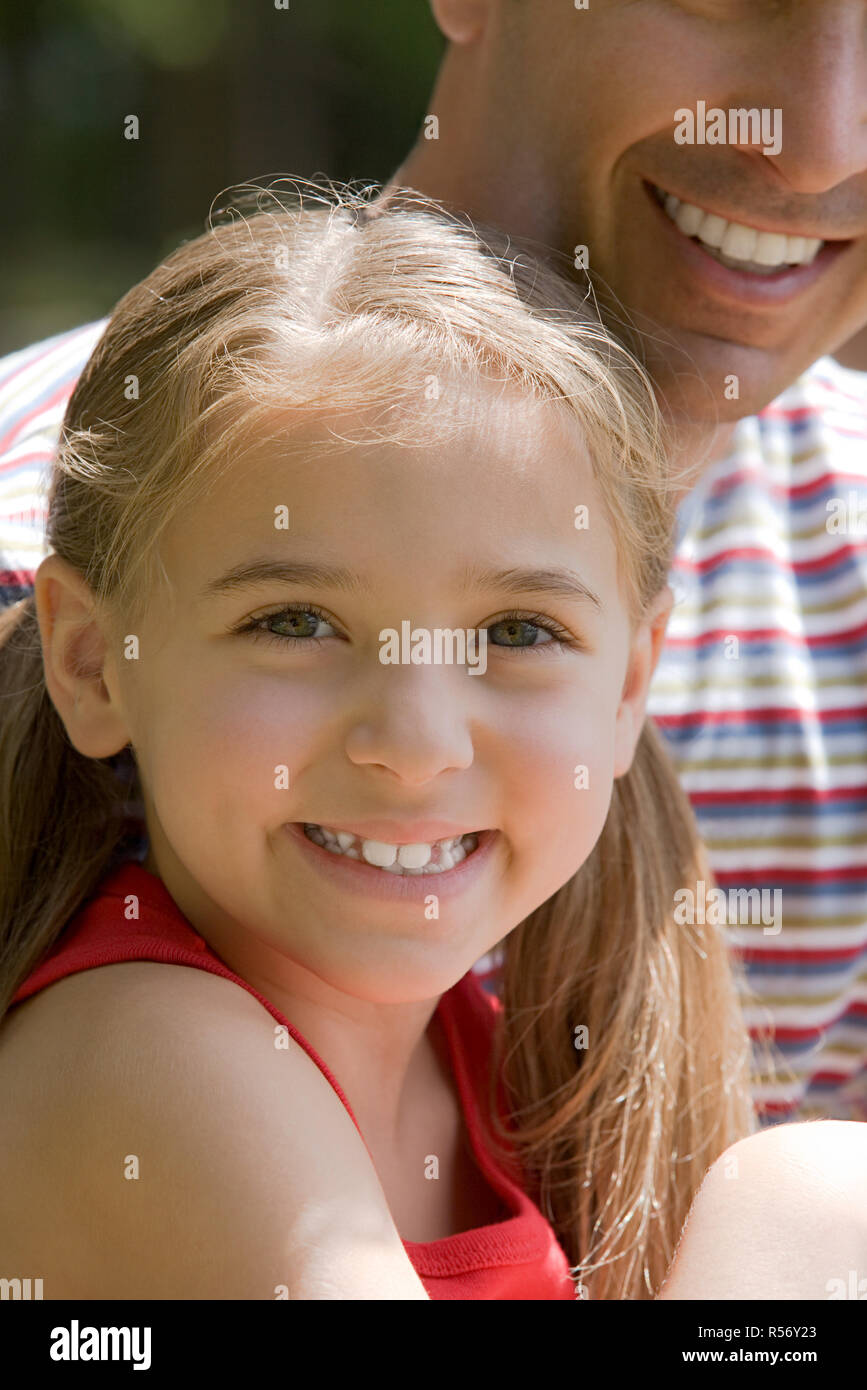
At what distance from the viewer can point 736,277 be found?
2.03 meters

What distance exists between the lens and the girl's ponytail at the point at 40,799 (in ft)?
5.35

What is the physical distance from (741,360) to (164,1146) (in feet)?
4.06

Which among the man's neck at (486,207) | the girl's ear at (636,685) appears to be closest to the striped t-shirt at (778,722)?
the man's neck at (486,207)

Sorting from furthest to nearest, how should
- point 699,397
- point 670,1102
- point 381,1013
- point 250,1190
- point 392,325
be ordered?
point 699,397 → point 670,1102 → point 381,1013 → point 392,325 → point 250,1190

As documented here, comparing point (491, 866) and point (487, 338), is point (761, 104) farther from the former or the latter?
point (491, 866)

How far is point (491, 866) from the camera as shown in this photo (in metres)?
1.50

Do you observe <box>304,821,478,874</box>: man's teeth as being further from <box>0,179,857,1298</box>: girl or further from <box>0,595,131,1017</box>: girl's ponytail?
<box>0,595,131,1017</box>: girl's ponytail

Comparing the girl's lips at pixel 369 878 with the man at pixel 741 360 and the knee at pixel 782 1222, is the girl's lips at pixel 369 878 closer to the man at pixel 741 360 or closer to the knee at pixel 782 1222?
the knee at pixel 782 1222

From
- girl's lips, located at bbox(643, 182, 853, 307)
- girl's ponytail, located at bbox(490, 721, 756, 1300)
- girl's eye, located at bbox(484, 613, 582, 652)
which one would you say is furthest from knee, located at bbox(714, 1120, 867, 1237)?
girl's lips, located at bbox(643, 182, 853, 307)

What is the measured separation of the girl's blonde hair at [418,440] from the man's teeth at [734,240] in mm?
338

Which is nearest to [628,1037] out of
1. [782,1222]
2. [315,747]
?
[782,1222]
